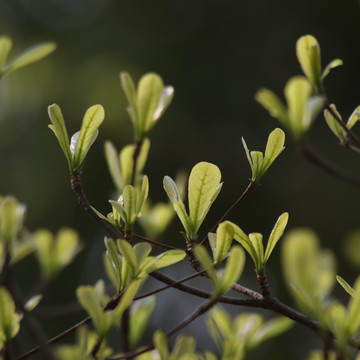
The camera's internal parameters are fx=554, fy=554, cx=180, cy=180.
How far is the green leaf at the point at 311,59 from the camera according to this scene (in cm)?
63

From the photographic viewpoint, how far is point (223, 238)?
55cm

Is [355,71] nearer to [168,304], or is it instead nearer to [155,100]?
[168,304]

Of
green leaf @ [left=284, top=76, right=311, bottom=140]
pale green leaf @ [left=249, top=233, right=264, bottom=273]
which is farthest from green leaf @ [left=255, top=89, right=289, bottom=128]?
pale green leaf @ [left=249, top=233, right=264, bottom=273]

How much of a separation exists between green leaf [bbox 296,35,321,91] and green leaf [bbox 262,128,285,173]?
10cm

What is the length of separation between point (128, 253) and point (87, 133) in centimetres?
15

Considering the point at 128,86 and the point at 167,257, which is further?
the point at 128,86

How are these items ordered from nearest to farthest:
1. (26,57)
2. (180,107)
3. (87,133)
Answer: (87,133), (26,57), (180,107)

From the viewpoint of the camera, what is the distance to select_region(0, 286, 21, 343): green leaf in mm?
568

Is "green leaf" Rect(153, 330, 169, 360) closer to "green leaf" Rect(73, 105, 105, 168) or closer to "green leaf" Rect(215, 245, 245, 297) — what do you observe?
"green leaf" Rect(215, 245, 245, 297)

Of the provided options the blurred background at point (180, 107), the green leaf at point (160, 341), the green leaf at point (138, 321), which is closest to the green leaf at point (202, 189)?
the green leaf at point (160, 341)

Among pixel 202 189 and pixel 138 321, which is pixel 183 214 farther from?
pixel 138 321

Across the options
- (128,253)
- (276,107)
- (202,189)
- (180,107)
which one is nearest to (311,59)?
(276,107)

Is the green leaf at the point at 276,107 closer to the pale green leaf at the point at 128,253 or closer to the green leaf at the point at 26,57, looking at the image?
the pale green leaf at the point at 128,253

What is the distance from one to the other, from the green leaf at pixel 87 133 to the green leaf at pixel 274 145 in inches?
7.2
